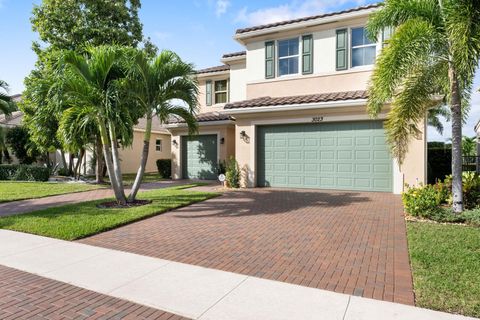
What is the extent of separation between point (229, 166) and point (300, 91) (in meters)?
4.84

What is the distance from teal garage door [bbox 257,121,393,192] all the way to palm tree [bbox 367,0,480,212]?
307 cm

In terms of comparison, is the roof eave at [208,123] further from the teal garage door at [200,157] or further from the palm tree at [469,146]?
the palm tree at [469,146]

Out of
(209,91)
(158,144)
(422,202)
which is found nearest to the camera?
(422,202)

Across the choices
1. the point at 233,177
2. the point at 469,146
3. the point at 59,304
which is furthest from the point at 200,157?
the point at 469,146

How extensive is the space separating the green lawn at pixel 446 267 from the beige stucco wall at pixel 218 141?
12.4 metres

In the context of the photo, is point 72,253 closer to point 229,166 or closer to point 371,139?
point 229,166

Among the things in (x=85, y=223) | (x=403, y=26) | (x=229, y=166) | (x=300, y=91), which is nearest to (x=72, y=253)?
(x=85, y=223)

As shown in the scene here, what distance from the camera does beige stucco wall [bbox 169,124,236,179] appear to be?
1872 centimetres

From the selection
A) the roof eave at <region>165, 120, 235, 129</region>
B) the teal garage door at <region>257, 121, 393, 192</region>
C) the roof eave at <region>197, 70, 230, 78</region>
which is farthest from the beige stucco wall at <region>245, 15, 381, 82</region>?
the roof eave at <region>197, 70, 230, 78</region>

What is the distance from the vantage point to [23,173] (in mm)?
19906

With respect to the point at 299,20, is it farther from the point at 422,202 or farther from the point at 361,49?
the point at 422,202

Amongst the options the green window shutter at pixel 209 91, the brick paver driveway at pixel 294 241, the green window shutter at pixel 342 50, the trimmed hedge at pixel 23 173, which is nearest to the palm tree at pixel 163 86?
the brick paver driveway at pixel 294 241

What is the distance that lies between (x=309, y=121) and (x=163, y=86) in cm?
654

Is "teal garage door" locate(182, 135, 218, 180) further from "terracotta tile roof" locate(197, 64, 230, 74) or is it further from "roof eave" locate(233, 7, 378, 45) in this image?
"roof eave" locate(233, 7, 378, 45)
